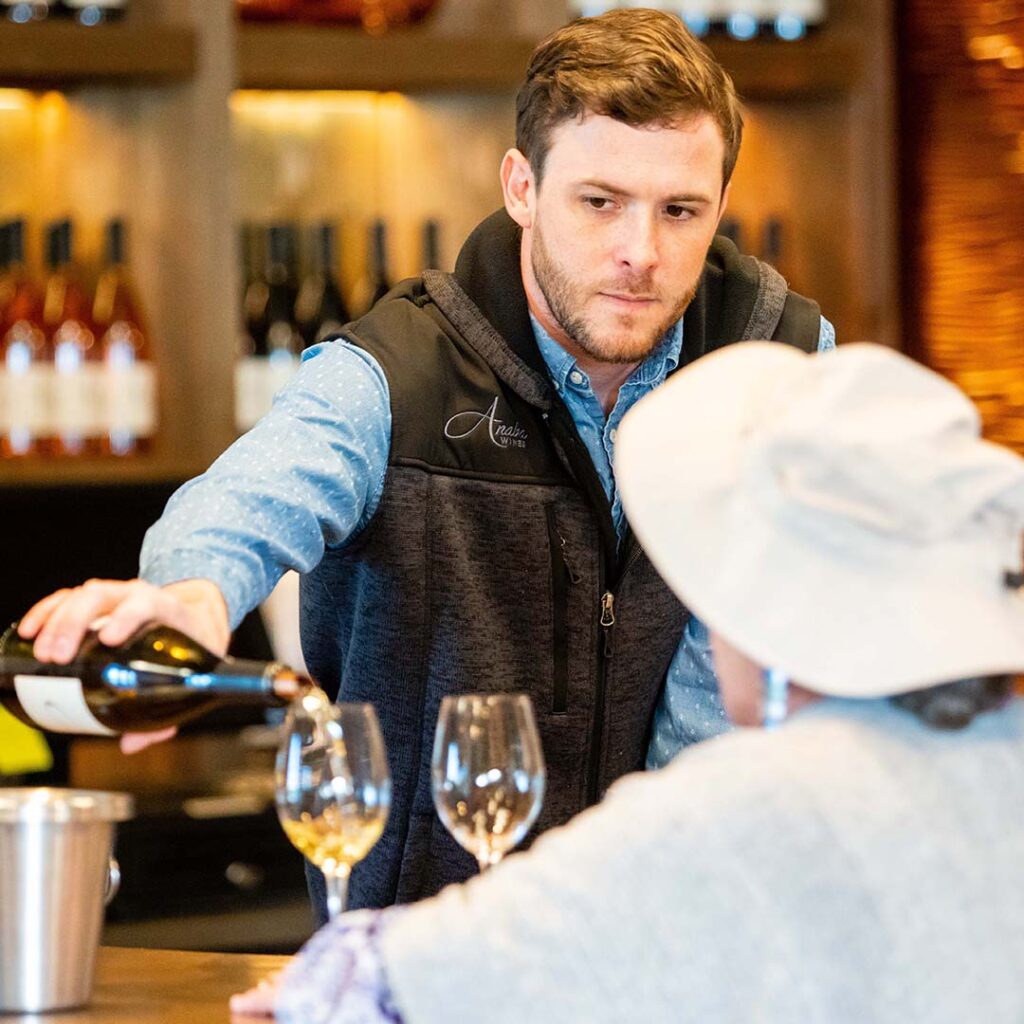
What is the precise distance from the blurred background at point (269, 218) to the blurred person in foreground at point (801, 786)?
190cm

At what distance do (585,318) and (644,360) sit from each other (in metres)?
0.12

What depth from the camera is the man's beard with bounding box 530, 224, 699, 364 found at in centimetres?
187

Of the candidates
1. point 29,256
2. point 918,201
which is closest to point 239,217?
point 29,256

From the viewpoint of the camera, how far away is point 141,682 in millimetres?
1340

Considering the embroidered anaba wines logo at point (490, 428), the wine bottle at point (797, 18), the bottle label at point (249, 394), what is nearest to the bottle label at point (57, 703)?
the embroidered anaba wines logo at point (490, 428)

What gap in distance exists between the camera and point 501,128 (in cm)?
322

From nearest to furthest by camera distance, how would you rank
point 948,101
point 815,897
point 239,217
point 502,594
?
point 815,897
point 502,594
point 239,217
point 948,101

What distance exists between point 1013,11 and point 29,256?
5.62 feet

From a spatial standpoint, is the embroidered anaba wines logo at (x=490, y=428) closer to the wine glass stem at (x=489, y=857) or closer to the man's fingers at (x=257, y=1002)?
the wine glass stem at (x=489, y=857)

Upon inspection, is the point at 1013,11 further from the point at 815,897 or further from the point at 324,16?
the point at 815,897

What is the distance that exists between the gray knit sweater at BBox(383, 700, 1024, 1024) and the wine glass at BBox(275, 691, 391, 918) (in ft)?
0.97

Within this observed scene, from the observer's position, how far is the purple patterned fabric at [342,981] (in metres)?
1.03

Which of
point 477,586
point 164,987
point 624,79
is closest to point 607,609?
point 477,586

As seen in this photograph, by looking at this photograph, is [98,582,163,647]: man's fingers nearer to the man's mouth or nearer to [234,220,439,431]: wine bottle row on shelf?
the man's mouth
